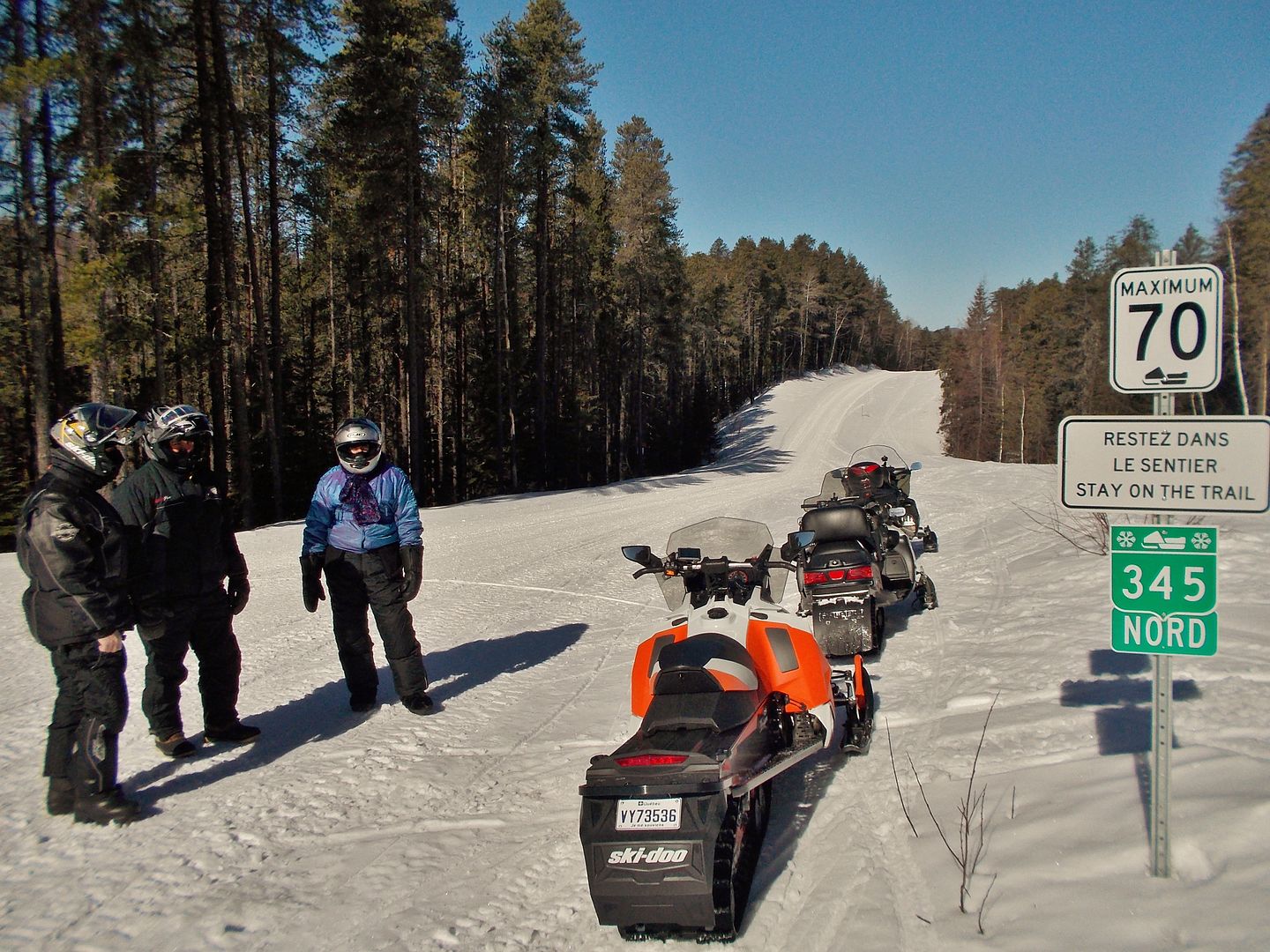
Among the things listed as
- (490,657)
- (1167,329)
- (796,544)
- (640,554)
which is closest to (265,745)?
(490,657)

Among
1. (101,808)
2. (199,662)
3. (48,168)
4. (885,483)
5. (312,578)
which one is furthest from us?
(48,168)

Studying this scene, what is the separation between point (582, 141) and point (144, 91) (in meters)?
15.2

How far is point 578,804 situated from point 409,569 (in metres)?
2.10

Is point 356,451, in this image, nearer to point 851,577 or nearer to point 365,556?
point 365,556

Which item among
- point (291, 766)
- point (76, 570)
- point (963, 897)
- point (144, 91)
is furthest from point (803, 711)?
point (144, 91)

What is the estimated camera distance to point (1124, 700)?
5211 millimetres

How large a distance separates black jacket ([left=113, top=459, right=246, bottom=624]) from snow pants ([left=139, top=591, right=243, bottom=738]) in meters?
0.10

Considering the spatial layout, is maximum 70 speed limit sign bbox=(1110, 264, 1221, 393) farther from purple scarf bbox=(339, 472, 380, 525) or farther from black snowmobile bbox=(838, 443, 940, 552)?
black snowmobile bbox=(838, 443, 940, 552)

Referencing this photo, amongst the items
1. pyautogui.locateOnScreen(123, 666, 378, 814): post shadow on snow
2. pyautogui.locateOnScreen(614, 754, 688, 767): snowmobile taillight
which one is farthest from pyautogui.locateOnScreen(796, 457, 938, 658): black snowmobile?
pyautogui.locateOnScreen(123, 666, 378, 814): post shadow on snow

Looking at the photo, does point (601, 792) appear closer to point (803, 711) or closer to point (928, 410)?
point (803, 711)

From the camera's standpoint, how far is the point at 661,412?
5138cm

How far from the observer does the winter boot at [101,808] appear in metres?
4.03

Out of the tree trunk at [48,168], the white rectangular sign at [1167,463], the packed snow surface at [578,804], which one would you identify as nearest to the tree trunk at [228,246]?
the tree trunk at [48,168]

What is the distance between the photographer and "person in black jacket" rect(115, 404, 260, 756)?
472 cm
